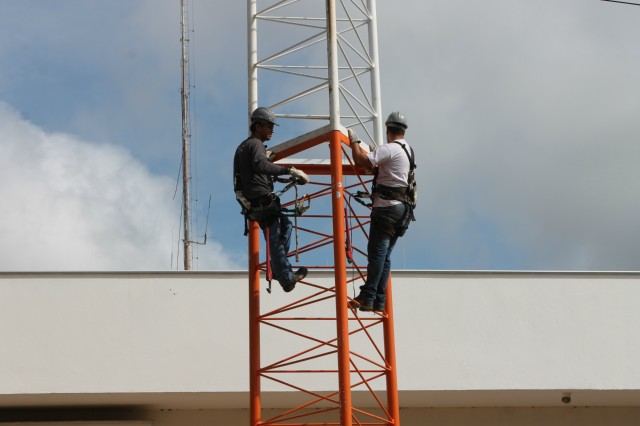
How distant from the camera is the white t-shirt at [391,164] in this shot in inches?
511

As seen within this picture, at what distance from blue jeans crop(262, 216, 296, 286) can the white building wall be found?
5541mm

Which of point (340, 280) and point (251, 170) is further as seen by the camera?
point (251, 170)

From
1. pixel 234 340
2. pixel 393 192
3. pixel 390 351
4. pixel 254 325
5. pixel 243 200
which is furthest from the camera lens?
pixel 234 340

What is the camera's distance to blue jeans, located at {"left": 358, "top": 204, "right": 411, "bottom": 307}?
13016mm

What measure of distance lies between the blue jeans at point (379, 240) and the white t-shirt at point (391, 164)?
0.40 feet

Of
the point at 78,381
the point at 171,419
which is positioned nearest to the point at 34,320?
the point at 78,381

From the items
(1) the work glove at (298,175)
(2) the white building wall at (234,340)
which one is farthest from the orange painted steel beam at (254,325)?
(2) the white building wall at (234,340)

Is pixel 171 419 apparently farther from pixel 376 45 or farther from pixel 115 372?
pixel 376 45

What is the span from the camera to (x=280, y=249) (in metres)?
13.4

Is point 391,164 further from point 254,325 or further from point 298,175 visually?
point 254,325

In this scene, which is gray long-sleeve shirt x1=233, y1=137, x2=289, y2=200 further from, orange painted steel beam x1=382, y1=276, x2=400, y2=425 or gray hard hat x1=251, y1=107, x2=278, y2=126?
orange painted steel beam x1=382, y1=276, x2=400, y2=425

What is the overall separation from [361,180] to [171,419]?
8.07m

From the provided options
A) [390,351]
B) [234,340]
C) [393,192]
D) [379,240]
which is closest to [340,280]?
[379,240]

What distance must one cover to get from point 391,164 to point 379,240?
0.95 m
